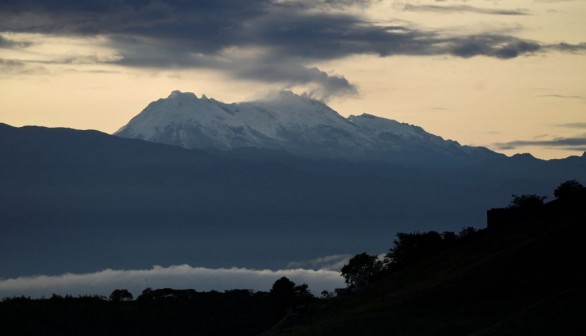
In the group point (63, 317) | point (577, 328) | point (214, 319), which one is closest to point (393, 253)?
point (214, 319)

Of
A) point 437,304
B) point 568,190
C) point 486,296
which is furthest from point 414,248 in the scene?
point 437,304

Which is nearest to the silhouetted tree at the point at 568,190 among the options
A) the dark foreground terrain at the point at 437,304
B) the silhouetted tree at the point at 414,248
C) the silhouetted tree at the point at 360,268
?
the dark foreground terrain at the point at 437,304

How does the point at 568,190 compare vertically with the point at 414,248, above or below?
above

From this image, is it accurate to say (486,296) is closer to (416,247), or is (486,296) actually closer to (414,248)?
(416,247)

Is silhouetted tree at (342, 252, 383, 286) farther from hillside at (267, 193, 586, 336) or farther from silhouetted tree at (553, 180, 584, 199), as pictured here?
hillside at (267, 193, 586, 336)

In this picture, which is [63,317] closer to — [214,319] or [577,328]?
[214,319]

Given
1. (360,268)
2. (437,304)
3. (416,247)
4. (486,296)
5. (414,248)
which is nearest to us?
(437,304)

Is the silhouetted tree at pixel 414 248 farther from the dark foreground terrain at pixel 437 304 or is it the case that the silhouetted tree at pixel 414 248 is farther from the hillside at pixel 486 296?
the hillside at pixel 486 296

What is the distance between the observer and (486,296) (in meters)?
108

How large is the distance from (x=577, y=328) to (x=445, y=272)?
1451 inches

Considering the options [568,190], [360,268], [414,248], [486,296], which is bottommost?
[486,296]

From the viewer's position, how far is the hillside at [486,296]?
93.5 meters

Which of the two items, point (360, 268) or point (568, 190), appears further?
point (360, 268)

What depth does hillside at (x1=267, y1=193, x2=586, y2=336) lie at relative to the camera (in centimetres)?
9350
